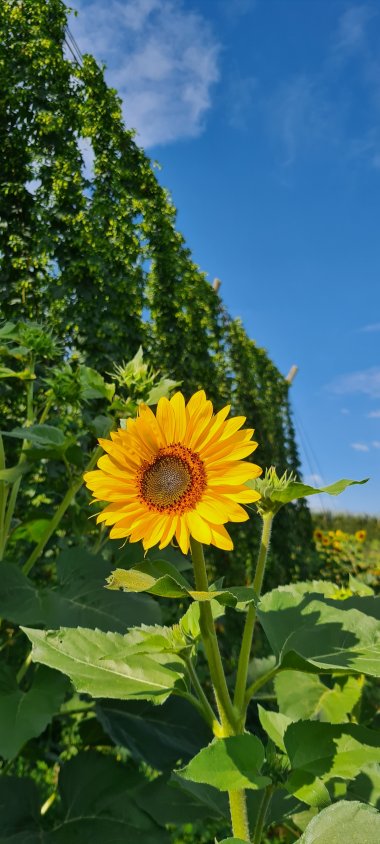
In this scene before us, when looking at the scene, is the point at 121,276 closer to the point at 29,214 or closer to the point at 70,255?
the point at 70,255

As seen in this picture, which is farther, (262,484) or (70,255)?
(70,255)

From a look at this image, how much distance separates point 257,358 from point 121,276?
3180mm

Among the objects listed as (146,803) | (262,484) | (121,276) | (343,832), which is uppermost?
(121,276)

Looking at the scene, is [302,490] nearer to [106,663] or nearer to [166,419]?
[166,419]

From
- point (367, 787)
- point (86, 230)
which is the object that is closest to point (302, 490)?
point (367, 787)

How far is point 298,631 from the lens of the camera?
93 centimetres

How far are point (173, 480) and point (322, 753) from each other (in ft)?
1.28

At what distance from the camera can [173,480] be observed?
32.3 inches

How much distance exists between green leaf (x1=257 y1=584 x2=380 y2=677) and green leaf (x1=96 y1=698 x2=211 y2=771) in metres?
0.46

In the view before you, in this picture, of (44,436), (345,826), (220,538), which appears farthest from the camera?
(44,436)

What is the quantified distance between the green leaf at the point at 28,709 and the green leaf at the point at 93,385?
0.56 m

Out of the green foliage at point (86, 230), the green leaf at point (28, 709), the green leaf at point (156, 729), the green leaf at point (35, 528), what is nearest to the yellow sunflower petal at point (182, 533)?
the green leaf at point (28, 709)

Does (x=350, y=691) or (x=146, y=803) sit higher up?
(x=350, y=691)

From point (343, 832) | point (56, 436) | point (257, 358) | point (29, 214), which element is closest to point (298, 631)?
point (343, 832)
